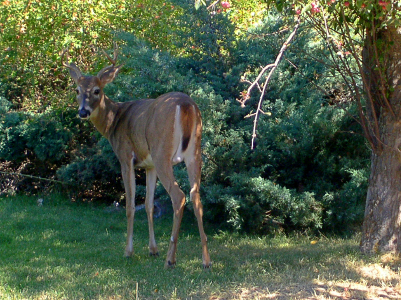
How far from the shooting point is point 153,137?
662 centimetres

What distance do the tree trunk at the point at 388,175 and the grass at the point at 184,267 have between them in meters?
0.24

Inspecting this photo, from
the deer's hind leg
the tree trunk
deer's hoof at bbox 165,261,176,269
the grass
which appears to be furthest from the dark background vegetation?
deer's hoof at bbox 165,261,176,269

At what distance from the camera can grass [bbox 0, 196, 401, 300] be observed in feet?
17.0

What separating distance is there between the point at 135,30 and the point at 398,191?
26.3 feet

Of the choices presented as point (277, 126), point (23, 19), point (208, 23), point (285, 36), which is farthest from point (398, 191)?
point (23, 19)

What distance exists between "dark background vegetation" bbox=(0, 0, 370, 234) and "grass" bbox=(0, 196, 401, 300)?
72cm

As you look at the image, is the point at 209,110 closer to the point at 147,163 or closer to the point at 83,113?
the point at 147,163

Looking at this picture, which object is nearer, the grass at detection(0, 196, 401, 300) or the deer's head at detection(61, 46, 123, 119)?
the grass at detection(0, 196, 401, 300)

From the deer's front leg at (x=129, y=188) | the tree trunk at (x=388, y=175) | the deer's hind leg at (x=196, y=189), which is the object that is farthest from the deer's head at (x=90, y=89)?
the tree trunk at (x=388, y=175)

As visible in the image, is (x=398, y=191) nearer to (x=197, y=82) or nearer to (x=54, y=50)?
(x=197, y=82)

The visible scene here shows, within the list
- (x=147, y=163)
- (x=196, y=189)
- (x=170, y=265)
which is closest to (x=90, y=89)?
(x=147, y=163)

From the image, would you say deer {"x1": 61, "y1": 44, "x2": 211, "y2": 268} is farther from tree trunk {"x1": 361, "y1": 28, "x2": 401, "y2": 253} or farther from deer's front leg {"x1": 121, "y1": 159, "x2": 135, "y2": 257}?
tree trunk {"x1": 361, "y1": 28, "x2": 401, "y2": 253}

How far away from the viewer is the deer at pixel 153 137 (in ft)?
21.0

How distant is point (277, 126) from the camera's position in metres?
8.14
